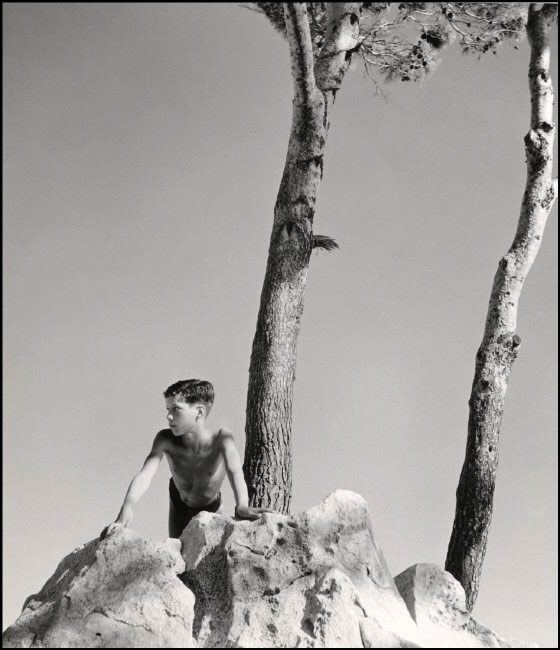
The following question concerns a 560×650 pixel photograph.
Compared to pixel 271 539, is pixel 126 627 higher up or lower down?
lower down

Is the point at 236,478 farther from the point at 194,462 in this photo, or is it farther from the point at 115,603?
the point at 115,603

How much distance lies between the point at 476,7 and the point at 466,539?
5.31 m

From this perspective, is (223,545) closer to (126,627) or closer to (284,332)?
(126,627)

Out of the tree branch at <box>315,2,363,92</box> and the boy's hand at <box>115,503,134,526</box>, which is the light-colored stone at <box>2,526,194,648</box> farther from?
the tree branch at <box>315,2,363,92</box>

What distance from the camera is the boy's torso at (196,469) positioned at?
4.28 metres

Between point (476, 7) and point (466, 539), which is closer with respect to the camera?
point (466, 539)

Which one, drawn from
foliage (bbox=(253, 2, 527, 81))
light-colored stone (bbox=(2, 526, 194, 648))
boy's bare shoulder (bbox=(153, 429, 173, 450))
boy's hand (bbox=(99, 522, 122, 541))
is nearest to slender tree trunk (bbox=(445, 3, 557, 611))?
foliage (bbox=(253, 2, 527, 81))

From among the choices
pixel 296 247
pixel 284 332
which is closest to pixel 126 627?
pixel 284 332

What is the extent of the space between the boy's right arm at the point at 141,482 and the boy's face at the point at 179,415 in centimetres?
13

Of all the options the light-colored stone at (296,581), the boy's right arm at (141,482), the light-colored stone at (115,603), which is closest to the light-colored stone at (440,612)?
the light-colored stone at (296,581)

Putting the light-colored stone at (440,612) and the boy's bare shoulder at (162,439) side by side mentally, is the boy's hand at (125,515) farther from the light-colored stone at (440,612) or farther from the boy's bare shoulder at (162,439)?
the light-colored stone at (440,612)

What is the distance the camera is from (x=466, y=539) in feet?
16.6

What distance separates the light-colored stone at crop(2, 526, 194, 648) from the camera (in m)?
3.24

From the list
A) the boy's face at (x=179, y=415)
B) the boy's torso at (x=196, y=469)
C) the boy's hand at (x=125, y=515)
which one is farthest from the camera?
the boy's torso at (x=196, y=469)
